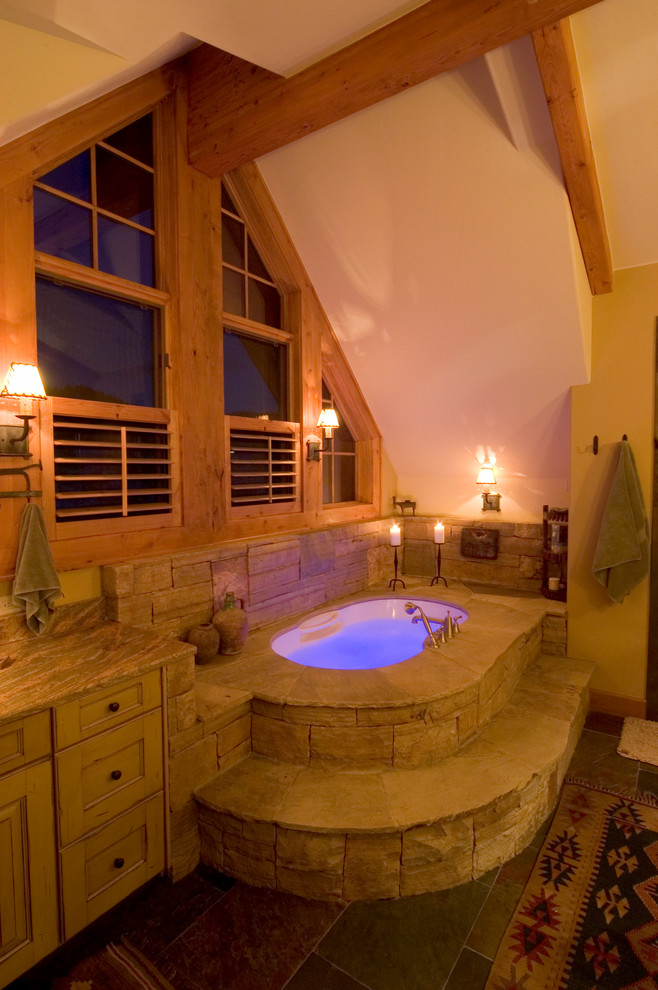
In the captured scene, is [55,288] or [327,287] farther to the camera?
[327,287]

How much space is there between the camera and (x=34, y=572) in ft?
7.15

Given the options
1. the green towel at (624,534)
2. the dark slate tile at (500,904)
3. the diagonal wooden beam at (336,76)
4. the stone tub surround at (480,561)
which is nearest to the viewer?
the dark slate tile at (500,904)

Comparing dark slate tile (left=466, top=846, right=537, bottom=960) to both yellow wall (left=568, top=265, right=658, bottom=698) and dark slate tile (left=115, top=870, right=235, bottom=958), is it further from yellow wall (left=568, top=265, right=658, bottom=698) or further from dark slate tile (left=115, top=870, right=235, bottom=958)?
yellow wall (left=568, top=265, right=658, bottom=698)

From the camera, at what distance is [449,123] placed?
261cm

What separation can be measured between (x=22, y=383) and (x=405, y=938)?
252 cm

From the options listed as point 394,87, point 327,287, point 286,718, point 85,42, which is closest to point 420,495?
point 327,287

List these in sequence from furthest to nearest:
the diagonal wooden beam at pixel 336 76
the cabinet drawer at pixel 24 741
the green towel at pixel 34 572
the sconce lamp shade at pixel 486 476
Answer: the sconce lamp shade at pixel 486 476, the green towel at pixel 34 572, the diagonal wooden beam at pixel 336 76, the cabinet drawer at pixel 24 741

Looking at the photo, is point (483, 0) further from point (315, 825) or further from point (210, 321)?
point (315, 825)

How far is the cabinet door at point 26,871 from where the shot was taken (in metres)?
1.62

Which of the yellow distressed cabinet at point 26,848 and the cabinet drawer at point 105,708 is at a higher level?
the cabinet drawer at point 105,708

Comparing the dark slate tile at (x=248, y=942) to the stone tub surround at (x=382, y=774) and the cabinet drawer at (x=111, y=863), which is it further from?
the cabinet drawer at (x=111, y=863)

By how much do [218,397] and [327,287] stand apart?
4.20ft

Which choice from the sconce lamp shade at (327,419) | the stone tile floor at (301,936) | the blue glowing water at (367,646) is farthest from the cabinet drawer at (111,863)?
the sconce lamp shade at (327,419)

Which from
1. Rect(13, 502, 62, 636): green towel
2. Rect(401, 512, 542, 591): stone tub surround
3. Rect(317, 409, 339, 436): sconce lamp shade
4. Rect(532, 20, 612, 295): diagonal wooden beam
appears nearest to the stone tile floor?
Rect(13, 502, 62, 636): green towel
